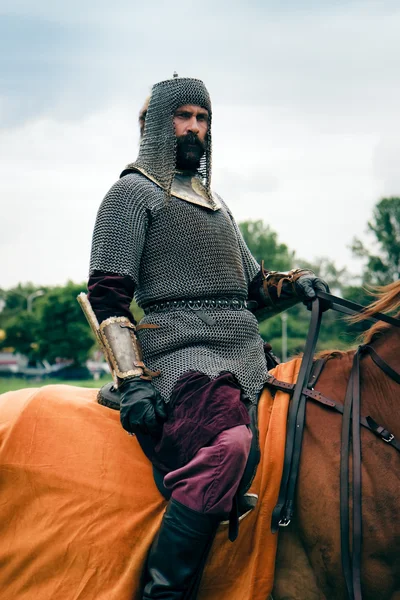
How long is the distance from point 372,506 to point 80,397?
1.46 meters

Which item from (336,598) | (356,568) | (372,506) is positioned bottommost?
(336,598)

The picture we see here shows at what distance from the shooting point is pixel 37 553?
295cm

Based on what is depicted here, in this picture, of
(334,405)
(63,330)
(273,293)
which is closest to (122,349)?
(334,405)

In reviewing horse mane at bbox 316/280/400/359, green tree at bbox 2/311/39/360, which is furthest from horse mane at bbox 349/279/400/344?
green tree at bbox 2/311/39/360

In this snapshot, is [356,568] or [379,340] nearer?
[356,568]

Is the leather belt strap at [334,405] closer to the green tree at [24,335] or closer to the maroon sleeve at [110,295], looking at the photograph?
the maroon sleeve at [110,295]

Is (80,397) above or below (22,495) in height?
above

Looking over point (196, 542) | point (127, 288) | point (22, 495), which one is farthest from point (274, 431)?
point (22, 495)

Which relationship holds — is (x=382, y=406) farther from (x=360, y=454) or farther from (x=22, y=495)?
(x=22, y=495)

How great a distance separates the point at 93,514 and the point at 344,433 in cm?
116

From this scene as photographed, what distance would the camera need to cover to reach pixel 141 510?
290 cm

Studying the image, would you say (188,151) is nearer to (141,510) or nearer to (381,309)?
(381,309)

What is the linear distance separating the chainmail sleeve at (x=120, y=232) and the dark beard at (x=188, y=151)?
34 cm

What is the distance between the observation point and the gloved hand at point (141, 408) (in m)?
2.76
